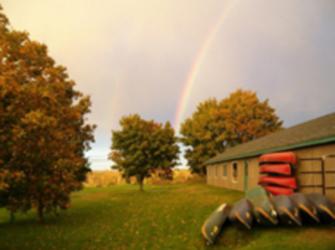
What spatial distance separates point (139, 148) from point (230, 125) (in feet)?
67.3

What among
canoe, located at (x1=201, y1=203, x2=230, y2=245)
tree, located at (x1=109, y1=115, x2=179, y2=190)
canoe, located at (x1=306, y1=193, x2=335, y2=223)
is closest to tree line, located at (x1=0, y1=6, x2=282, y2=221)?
tree, located at (x1=109, y1=115, x2=179, y2=190)

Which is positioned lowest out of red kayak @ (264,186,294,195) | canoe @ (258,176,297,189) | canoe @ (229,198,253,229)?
canoe @ (229,198,253,229)

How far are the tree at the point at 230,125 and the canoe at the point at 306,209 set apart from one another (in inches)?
1671

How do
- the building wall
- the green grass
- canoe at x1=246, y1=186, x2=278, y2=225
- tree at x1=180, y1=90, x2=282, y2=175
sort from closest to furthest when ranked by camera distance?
the green grass → canoe at x1=246, y1=186, x2=278, y2=225 → the building wall → tree at x1=180, y1=90, x2=282, y2=175

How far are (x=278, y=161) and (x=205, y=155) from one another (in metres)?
40.1

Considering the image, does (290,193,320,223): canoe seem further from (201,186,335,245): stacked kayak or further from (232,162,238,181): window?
(232,162,238,181): window

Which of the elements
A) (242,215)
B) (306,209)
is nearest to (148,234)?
(242,215)

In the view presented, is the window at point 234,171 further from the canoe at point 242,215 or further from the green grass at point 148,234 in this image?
the canoe at point 242,215

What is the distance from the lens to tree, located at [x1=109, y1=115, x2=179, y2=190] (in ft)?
129

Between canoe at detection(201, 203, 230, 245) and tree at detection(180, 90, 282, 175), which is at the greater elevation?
tree at detection(180, 90, 282, 175)

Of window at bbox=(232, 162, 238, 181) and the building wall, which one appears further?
window at bbox=(232, 162, 238, 181)

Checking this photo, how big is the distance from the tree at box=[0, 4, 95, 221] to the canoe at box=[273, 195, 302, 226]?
9108 mm

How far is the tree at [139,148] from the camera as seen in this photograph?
3931 centimetres

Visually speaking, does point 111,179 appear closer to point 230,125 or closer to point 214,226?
point 230,125
